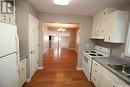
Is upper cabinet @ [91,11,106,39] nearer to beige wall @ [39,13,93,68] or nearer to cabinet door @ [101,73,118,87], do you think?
beige wall @ [39,13,93,68]

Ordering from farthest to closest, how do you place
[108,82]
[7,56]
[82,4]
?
[82,4] < [108,82] < [7,56]

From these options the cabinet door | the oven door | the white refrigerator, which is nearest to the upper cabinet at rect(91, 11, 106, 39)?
the oven door

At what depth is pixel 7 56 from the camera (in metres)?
1.55

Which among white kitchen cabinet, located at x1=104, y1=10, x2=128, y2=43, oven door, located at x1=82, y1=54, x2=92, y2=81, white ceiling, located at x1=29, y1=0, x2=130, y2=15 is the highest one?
white ceiling, located at x1=29, y1=0, x2=130, y2=15

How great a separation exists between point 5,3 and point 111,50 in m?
3.23

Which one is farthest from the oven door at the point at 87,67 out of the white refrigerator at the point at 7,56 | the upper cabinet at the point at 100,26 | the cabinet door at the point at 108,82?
the white refrigerator at the point at 7,56

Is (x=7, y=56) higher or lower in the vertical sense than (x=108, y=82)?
higher

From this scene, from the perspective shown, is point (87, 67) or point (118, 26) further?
point (87, 67)

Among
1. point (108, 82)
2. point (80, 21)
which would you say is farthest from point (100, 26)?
point (108, 82)

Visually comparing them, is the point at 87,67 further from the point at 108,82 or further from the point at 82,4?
the point at 82,4

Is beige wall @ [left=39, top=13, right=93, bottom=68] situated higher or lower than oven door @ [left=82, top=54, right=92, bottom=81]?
higher

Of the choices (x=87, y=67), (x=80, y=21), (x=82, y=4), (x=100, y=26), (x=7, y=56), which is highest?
(x=82, y=4)

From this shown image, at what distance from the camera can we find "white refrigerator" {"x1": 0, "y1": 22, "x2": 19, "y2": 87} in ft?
4.65

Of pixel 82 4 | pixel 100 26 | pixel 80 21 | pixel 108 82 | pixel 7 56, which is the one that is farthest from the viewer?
pixel 80 21
